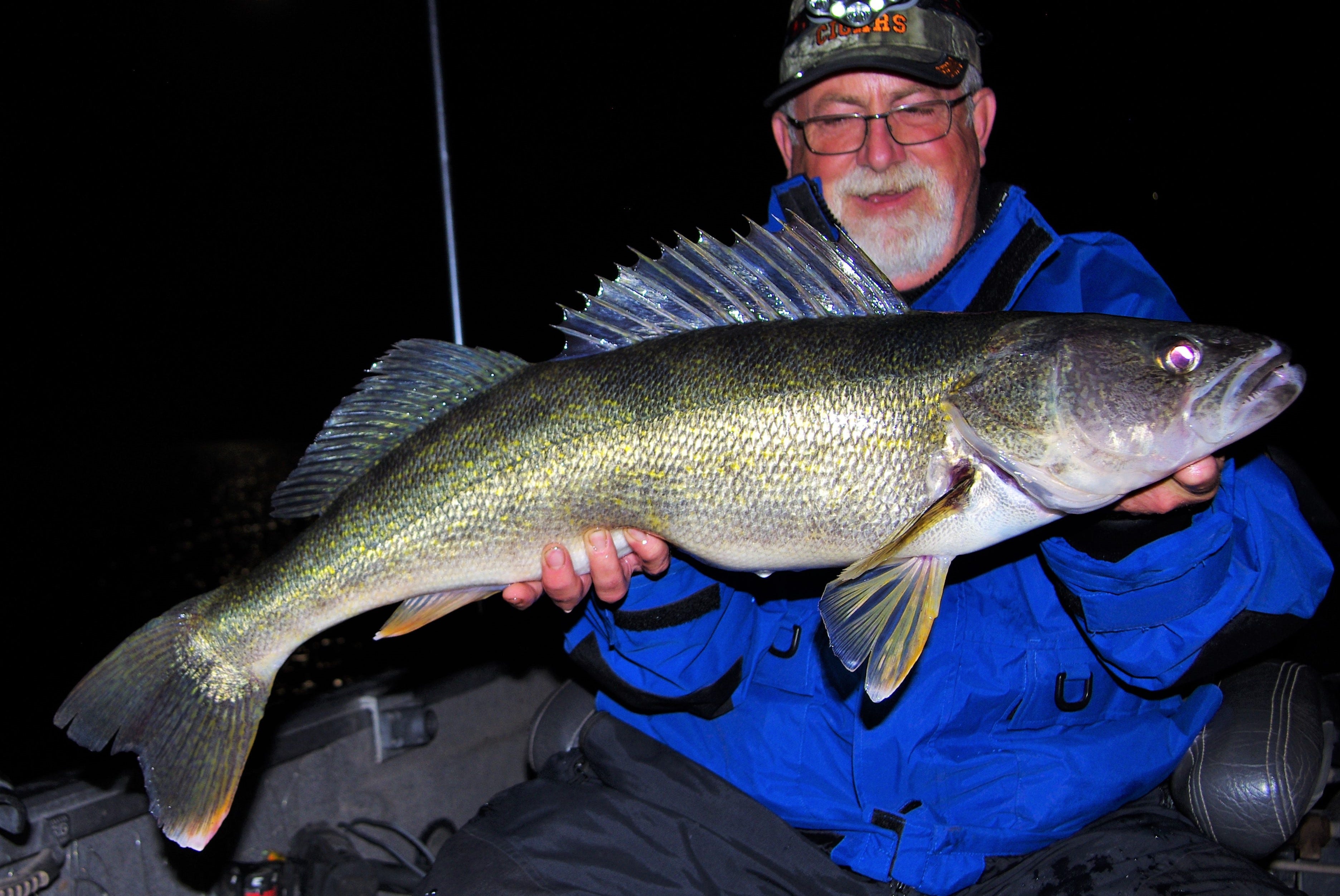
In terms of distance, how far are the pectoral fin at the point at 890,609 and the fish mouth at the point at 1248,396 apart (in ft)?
1.51

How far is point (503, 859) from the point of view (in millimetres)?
2172

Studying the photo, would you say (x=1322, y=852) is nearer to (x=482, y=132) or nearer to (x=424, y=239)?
(x=482, y=132)

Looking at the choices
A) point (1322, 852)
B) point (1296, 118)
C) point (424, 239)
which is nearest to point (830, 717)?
point (1322, 852)

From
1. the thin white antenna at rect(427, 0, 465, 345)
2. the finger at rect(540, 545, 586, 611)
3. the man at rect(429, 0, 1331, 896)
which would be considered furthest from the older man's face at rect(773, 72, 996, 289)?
the thin white antenna at rect(427, 0, 465, 345)

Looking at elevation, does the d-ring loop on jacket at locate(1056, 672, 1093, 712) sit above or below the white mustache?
below

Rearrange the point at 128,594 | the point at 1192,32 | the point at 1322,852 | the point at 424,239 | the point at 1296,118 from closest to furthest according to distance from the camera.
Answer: the point at 1322,852
the point at 128,594
the point at 1296,118
the point at 1192,32
the point at 424,239

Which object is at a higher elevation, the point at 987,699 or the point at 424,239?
the point at 987,699

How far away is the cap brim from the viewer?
9.16ft

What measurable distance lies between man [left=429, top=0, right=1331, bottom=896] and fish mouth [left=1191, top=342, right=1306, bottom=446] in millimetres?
150

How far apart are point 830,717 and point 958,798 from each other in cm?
38

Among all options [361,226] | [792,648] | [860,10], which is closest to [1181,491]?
[792,648]

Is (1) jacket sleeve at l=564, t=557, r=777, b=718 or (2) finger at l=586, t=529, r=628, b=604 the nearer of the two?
(2) finger at l=586, t=529, r=628, b=604

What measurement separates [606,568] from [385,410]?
29.7 inches

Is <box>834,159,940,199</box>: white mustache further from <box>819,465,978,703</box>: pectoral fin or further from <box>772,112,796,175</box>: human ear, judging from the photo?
<box>819,465,978,703</box>: pectoral fin
